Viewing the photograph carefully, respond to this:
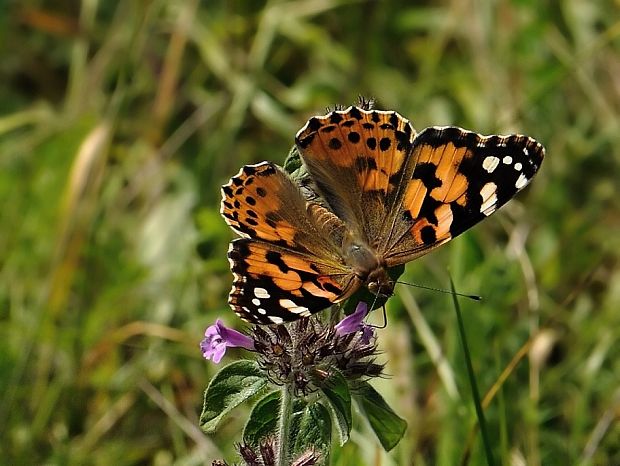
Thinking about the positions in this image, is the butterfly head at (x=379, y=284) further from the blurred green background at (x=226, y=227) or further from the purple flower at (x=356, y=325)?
the blurred green background at (x=226, y=227)

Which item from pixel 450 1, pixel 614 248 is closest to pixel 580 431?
pixel 614 248

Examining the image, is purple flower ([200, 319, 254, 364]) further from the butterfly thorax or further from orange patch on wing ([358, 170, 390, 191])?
orange patch on wing ([358, 170, 390, 191])

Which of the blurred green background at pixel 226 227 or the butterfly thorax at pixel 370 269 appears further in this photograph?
the blurred green background at pixel 226 227

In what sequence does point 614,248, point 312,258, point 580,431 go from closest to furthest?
point 312,258, point 580,431, point 614,248

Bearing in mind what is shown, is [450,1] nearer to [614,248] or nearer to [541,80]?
[541,80]

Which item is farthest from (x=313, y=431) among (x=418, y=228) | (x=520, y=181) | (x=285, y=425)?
(x=520, y=181)

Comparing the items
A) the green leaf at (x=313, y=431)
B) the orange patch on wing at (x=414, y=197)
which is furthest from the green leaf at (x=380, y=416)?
the orange patch on wing at (x=414, y=197)

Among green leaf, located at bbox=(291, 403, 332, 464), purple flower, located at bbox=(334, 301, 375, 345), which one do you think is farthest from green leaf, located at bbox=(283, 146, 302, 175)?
green leaf, located at bbox=(291, 403, 332, 464)
